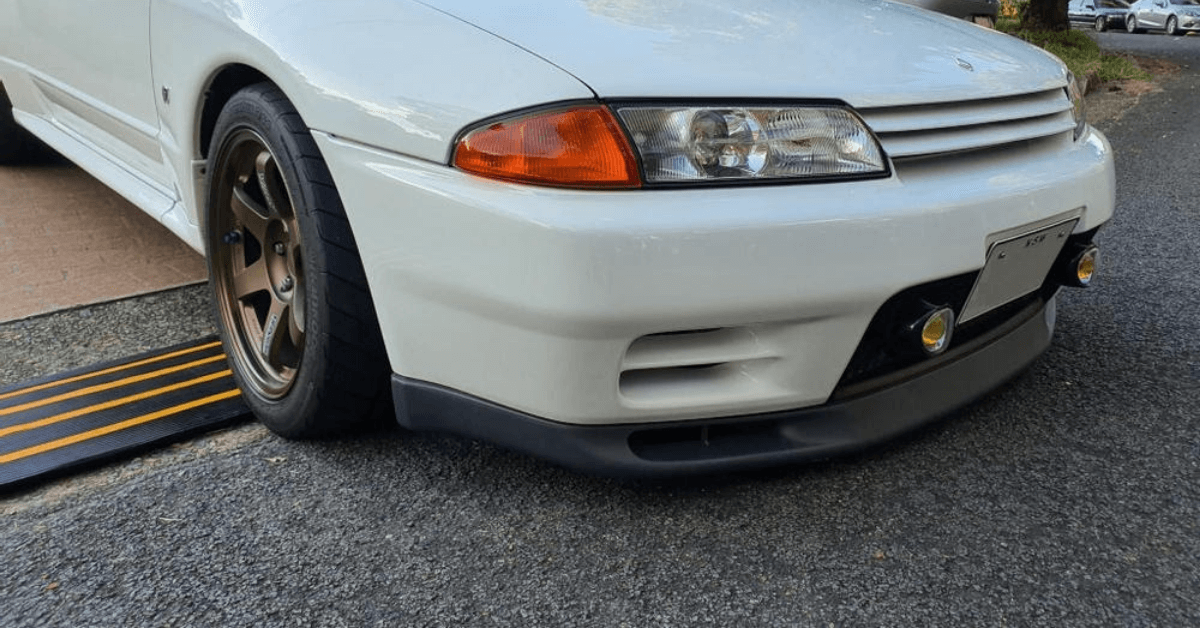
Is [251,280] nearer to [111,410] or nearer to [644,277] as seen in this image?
[111,410]

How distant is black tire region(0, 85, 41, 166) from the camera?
4.50m

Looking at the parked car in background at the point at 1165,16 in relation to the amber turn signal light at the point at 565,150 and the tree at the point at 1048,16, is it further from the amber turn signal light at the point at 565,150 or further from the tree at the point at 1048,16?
the amber turn signal light at the point at 565,150

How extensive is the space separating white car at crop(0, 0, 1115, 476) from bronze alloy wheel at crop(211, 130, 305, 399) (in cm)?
2

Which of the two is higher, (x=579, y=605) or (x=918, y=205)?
(x=918, y=205)

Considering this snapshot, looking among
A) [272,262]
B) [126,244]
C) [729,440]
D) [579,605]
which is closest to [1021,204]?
[729,440]

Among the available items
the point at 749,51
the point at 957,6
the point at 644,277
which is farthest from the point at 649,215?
the point at 957,6

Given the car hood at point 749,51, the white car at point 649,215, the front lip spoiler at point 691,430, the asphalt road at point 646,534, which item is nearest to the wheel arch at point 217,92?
the white car at point 649,215

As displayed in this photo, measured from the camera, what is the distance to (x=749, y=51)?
5.99 feet

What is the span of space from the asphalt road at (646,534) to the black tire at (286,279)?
0.13 m

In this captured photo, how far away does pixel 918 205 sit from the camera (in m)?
1.73

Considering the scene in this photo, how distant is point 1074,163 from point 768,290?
0.92 metres

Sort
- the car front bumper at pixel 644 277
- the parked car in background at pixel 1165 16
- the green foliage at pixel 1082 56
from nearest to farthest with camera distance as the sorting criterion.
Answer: the car front bumper at pixel 644 277
the green foliage at pixel 1082 56
the parked car in background at pixel 1165 16

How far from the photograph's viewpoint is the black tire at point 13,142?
14.8 feet

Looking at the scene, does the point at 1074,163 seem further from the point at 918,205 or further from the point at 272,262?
the point at 272,262
